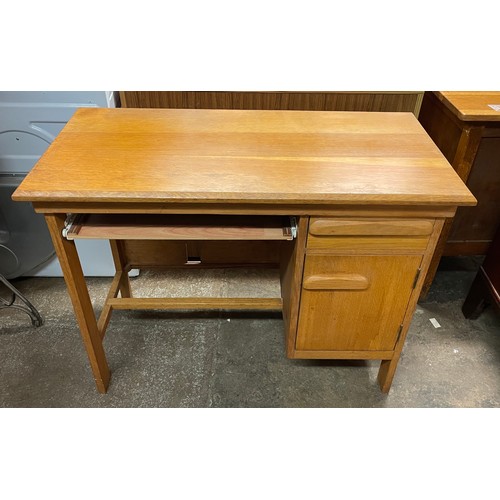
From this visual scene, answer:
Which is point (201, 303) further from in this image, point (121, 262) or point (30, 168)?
point (30, 168)

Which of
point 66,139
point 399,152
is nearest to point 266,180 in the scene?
point 399,152

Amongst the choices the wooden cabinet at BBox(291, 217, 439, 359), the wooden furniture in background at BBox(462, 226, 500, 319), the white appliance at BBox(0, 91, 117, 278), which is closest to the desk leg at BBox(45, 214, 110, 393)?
the white appliance at BBox(0, 91, 117, 278)

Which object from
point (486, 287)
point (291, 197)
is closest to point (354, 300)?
point (291, 197)

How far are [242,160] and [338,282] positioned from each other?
0.48 metres

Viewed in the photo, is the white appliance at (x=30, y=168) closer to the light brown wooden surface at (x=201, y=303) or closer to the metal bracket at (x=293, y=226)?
the light brown wooden surface at (x=201, y=303)

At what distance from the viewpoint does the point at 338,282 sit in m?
1.39

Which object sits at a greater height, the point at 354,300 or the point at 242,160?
the point at 242,160

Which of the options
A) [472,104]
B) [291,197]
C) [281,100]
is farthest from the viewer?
[281,100]

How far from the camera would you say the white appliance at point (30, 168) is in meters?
1.68

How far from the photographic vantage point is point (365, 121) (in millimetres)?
1565

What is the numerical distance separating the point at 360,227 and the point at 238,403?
862 mm

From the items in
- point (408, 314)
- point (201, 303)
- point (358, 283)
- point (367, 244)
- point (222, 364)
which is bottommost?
point (222, 364)

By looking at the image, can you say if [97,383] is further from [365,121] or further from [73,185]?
[365,121]

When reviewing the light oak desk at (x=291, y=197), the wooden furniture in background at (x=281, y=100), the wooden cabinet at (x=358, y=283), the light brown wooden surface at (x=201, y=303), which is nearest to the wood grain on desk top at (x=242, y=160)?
the light oak desk at (x=291, y=197)
